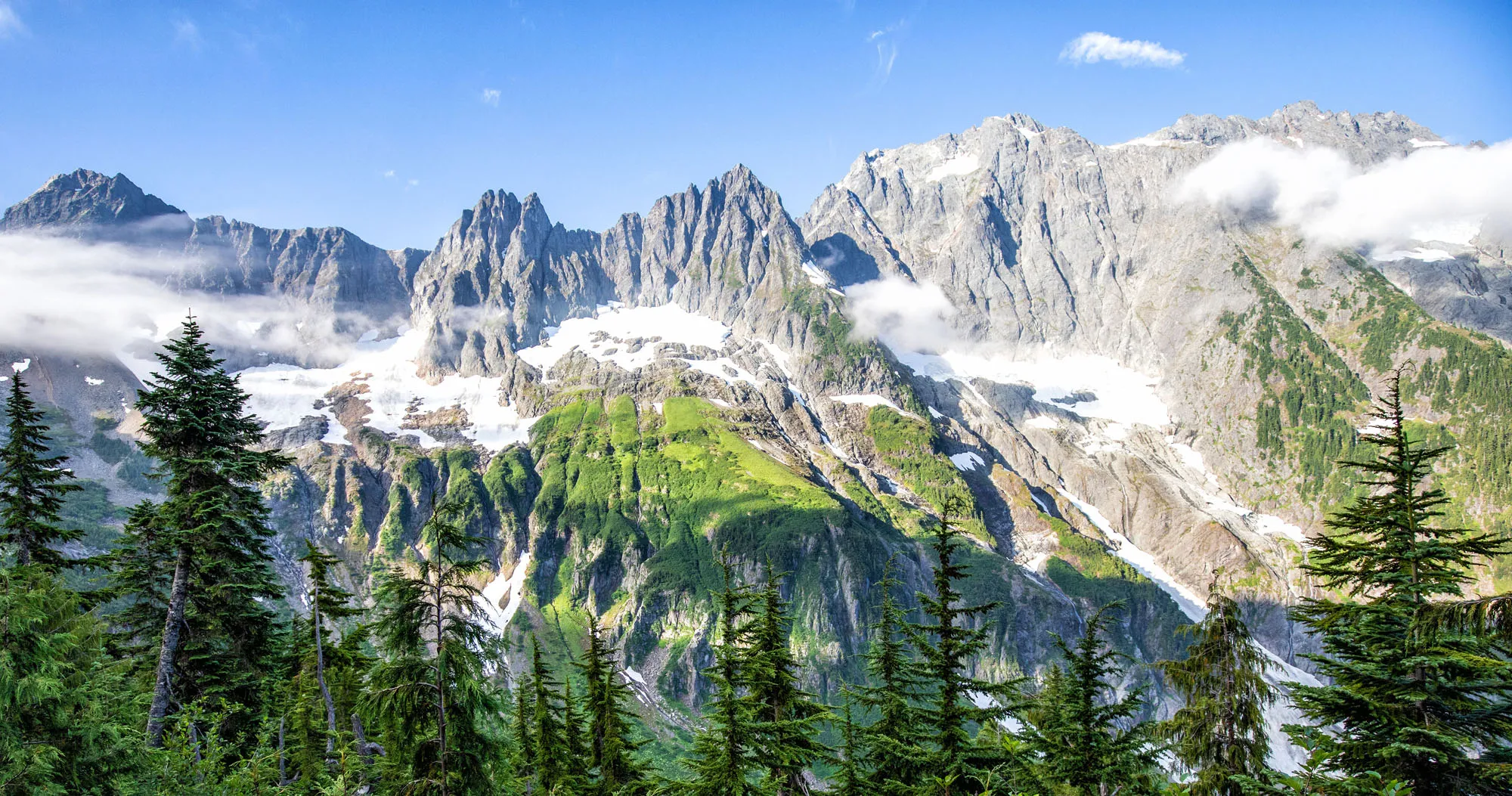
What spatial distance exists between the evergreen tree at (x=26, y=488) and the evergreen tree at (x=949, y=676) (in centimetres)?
2946

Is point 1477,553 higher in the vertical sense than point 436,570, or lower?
higher

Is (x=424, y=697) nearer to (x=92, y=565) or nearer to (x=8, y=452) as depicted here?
(x=92, y=565)

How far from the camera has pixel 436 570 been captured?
1717 centimetres

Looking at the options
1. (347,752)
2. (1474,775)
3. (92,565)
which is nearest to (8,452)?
(92,565)

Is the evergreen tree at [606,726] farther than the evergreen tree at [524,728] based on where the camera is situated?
No

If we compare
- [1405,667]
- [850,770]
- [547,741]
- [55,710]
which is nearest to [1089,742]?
[850,770]

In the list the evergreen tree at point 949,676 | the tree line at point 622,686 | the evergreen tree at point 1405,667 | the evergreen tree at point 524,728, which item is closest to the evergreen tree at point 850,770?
the tree line at point 622,686

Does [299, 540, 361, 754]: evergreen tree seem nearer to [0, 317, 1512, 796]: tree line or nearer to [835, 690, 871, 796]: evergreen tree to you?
[0, 317, 1512, 796]: tree line

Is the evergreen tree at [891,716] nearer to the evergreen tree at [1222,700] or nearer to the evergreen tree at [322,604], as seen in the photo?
the evergreen tree at [1222,700]

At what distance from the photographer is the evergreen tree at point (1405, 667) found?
12734mm

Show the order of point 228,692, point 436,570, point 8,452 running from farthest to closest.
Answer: point 8,452 < point 228,692 < point 436,570

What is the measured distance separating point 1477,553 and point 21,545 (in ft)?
138

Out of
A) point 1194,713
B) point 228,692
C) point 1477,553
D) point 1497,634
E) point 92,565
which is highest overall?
point 1477,553

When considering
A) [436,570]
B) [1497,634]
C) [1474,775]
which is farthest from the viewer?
[436,570]
